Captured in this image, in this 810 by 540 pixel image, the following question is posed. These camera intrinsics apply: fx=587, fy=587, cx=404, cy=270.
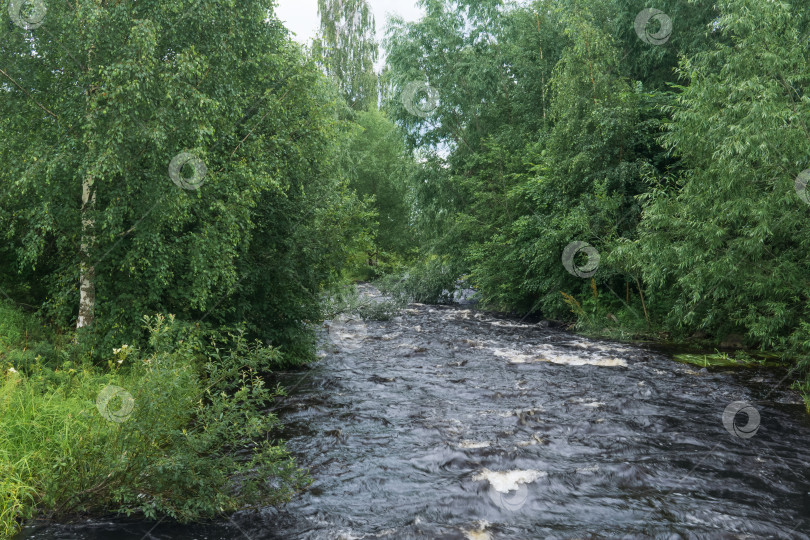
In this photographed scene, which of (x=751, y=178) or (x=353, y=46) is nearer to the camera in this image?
(x=751, y=178)

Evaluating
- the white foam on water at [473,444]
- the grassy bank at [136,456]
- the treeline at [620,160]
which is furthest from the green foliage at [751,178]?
the grassy bank at [136,456]

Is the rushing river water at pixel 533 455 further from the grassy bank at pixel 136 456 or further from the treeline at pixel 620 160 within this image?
the treeline at pixel 620 160

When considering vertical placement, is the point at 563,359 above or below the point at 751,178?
below

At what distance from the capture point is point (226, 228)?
10023 mm

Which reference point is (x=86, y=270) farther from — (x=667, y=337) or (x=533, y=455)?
(x=667, y=337)

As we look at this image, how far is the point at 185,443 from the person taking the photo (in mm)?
5910

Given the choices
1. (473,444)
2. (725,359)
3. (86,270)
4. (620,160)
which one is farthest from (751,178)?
(86,270)

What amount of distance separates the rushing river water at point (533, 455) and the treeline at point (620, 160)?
250cm

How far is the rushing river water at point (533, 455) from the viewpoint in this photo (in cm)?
580

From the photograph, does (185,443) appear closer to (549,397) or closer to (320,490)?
(320,490)

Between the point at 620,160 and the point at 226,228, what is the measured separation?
1420 cm

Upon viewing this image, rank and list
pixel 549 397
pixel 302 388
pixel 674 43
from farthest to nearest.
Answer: pixel 674 43 < pixel 302 388 < pixel 549 397

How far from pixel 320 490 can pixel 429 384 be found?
562 cm

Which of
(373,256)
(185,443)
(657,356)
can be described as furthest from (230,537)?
(373,256)
